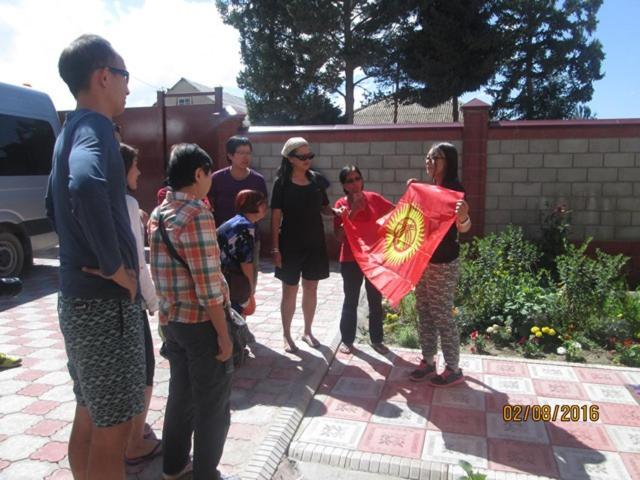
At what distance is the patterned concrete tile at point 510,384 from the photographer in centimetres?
377

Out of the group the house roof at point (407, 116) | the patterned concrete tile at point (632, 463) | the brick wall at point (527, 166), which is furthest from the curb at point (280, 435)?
the house roof at point (407, 116)

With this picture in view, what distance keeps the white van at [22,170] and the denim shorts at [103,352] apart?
252 inches

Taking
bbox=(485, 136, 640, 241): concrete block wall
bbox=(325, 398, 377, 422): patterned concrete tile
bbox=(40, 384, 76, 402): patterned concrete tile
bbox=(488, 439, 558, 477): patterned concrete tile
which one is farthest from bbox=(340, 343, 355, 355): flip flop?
bbox=(485, 136, 640, 241): concrete block wall

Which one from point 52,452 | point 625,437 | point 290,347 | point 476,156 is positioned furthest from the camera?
point 476,156

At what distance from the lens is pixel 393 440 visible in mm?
3152

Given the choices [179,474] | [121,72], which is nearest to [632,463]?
[179,474]

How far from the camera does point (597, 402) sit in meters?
3.58

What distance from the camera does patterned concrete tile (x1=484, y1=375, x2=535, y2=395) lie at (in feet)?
12.4

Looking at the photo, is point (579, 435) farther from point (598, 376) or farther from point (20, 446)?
point (20, 446)

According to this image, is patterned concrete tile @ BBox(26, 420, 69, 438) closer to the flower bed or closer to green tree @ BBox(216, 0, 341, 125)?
the flower bed

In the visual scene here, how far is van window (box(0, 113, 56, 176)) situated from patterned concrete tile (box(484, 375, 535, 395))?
270 inches

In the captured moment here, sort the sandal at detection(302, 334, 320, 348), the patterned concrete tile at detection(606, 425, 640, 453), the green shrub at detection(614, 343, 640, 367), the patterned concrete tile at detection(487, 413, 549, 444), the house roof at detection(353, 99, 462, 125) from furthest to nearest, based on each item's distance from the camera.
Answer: the house roof at detection(353, 99, 462, 125) < the sandal at detection(302, 334, 320, 348) < the green shrub at detection(614, 343, 640, 367) < the patterned concrete tile at detection(487, 413, 549, 444) < the patterned concrete tile at detection(606, 425, 640, 453)

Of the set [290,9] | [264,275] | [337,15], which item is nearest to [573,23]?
[337,15]
